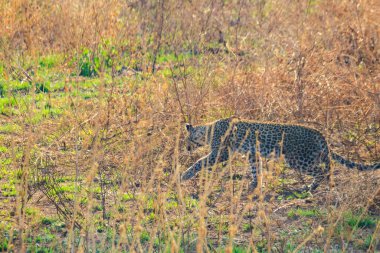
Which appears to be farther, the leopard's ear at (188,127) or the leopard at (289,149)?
the leopard's ear at (188,127)

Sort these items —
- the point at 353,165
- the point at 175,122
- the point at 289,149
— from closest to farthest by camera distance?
the point at 353,165 → the point at 289,149 → the point at 175,122

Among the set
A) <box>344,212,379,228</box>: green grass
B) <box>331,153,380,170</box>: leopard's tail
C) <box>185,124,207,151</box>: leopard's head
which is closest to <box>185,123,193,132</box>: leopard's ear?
<box>185,124,207,151</box>: leopard's head

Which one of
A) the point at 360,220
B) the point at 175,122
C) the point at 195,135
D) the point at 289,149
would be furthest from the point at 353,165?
the point at 175,122

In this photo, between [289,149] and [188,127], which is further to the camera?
[188,127]

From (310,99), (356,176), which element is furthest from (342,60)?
(356,176)

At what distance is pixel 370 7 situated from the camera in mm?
10219

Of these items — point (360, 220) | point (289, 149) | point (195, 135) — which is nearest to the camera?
point (360, 220)

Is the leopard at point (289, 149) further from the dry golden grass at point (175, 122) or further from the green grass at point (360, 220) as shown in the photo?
the green grass at point (360, 220)

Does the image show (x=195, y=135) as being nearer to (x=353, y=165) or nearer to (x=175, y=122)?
(x=175, y=122)

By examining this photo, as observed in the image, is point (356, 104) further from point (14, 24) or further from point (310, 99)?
point (14, 24)

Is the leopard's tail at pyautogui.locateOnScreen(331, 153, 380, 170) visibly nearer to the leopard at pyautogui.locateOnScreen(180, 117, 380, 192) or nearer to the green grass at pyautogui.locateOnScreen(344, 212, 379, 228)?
the leopard at pyautogui.locateOnScreen(180, 117, 380, 192)

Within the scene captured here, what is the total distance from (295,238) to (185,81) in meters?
2.60

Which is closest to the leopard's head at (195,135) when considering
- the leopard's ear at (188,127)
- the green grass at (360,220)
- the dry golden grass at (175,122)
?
the leopard's ear at (188,127)

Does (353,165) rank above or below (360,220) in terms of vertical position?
above
